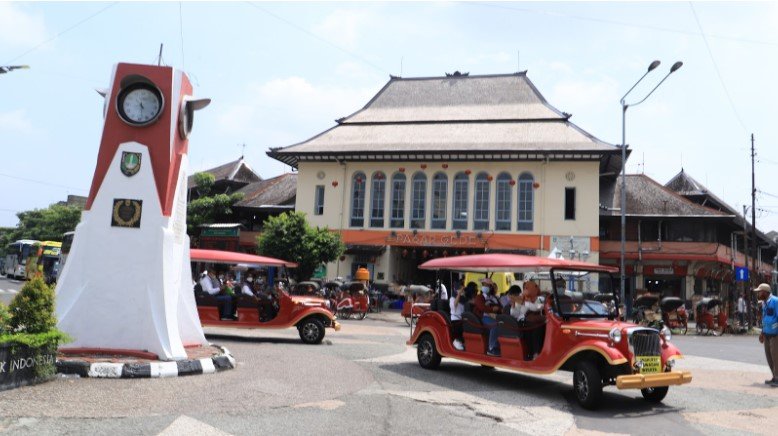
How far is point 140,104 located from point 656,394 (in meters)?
9.34

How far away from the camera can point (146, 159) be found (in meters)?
10.2

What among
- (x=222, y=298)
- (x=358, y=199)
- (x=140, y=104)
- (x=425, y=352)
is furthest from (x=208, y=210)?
(x=425, y=352)

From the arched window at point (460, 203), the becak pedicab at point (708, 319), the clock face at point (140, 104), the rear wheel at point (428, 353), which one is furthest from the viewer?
the arched window at point (460, 203)

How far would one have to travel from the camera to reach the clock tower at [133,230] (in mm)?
9641

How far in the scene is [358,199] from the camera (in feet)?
112

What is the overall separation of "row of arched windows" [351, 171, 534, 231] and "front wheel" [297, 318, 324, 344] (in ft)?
61.2

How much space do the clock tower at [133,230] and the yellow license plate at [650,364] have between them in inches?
265

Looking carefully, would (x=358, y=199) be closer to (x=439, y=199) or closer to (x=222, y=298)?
(x=439, y=199)

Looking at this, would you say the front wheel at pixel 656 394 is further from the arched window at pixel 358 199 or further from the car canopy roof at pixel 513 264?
the arched window at pixel 358 199

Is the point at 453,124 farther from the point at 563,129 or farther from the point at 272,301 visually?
the point at 272,301

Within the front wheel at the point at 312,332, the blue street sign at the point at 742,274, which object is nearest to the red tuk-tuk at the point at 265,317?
the front wheel at the point at 312,332

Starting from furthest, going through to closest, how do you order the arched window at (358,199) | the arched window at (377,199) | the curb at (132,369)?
the arched window at (358,199) < the arched window at (377,199) < the curb at (132,369)

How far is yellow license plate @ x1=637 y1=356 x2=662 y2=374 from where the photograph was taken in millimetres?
8147

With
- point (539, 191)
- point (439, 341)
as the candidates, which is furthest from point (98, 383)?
point (539, 191)
